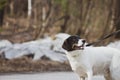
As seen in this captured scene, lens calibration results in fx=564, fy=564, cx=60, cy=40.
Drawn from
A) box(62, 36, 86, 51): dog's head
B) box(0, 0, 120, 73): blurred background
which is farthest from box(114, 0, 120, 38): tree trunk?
box(62, 36, 86, 51): dog's head

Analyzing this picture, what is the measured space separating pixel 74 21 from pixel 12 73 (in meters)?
8.46

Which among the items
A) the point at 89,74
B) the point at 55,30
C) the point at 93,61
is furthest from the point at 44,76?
the point at 55,30

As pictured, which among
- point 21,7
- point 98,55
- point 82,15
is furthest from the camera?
point 21,7

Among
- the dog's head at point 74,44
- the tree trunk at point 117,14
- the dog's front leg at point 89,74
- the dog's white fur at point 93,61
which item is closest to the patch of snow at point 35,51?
the tree trunk at point 117,14

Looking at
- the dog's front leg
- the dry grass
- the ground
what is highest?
the dog's front leg

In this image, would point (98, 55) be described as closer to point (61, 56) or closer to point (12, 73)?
point (12, 73)

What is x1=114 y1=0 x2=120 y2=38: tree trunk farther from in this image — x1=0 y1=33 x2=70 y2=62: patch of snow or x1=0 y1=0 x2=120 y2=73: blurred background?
x1=0 y1=33 x2=70 y2=62: patch of snow

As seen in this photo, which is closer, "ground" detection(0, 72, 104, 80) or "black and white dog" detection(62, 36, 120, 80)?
"black and white dog" detection(62, 36, 120, 80)

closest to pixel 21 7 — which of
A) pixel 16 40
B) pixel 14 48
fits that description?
pixel 16 40

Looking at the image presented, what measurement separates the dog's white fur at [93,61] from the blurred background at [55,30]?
5.24m

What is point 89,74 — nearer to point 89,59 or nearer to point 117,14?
point 89,59

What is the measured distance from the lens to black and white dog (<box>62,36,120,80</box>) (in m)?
9.45

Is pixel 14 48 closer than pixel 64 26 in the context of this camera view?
Yes

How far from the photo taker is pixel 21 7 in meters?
33.8
